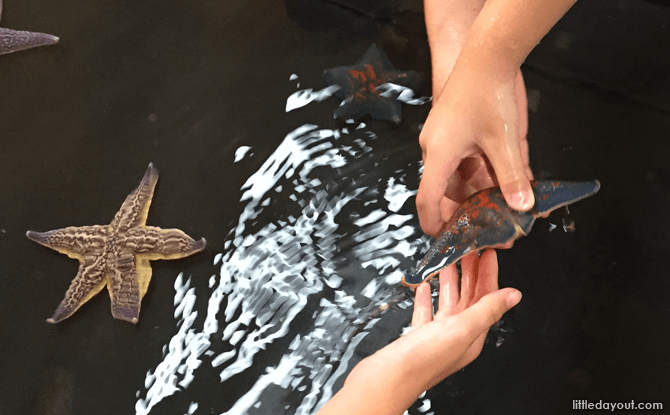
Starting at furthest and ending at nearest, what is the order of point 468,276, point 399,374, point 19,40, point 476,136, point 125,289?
1. point 19,40
2. point 125,289
3. point 468,276
4. point 476,136
5. point 399,374

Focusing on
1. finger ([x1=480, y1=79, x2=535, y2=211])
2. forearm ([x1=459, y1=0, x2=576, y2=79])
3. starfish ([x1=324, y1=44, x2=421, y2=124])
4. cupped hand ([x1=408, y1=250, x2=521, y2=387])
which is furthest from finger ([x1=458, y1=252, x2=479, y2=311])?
starfish ([x1=324, y1=44, x2=421, y2=124])

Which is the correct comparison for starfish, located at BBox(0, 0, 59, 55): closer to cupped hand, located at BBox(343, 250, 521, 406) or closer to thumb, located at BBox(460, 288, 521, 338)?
cupped hand, located at BBox(343, 250, 521, 406)

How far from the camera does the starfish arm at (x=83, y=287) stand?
5.71ft

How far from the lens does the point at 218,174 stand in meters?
1.93

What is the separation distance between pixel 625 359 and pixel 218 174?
1641 millimetres

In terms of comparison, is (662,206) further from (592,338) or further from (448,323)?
(448,323)

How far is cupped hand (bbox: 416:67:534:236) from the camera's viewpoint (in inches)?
50.4

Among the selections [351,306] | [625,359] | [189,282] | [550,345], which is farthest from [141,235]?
[625,359]

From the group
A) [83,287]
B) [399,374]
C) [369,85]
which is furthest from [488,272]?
[83,287]

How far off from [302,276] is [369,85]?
0.80 metres

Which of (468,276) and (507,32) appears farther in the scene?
(468,276)

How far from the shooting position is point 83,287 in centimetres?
175

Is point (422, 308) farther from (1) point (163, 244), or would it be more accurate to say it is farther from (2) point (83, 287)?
(2) point (83, 287)

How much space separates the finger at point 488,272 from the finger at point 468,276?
1.1 inches
